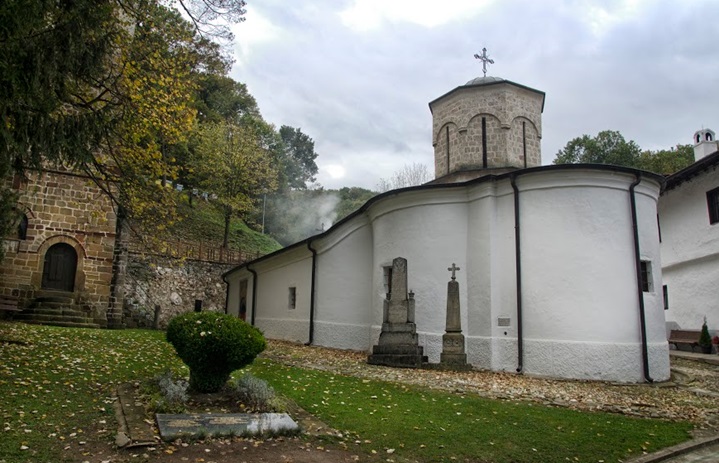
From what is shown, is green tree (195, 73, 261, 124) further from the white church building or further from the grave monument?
the grave monument

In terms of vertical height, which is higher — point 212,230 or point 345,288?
point 212,230

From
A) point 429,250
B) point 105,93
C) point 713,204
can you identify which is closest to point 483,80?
point 429,250

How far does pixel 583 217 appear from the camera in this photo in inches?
468

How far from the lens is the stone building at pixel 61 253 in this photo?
18.2 metres

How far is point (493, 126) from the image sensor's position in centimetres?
1703

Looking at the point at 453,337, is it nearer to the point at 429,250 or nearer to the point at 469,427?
the point at 429,250

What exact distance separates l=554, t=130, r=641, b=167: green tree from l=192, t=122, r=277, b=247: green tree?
76.8ft

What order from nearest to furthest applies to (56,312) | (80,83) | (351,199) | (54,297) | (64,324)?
(80,83) → (64,324) → (56,312) → (54,297) → (351,199)

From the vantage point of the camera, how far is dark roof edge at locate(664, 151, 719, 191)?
17000mm

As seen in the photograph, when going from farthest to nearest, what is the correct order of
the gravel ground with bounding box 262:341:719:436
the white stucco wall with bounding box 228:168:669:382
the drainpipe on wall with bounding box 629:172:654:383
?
1. the white stucco wall with bounding box 228:168:669:382
2. the drainpipe on wall with bounding box 629:172:654:383
3. the gravel ground with bounding box 262:341:719:436

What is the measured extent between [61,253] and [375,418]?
17100 mm

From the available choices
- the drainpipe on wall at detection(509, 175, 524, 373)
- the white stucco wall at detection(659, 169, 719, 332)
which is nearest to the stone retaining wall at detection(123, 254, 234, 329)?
the drainpipe on wall at detection(509, 175, 524, 373)

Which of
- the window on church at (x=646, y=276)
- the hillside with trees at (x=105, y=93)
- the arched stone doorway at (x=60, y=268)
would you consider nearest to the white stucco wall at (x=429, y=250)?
the window on church at (x=646, y=276)

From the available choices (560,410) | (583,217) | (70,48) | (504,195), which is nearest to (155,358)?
(70,48)
